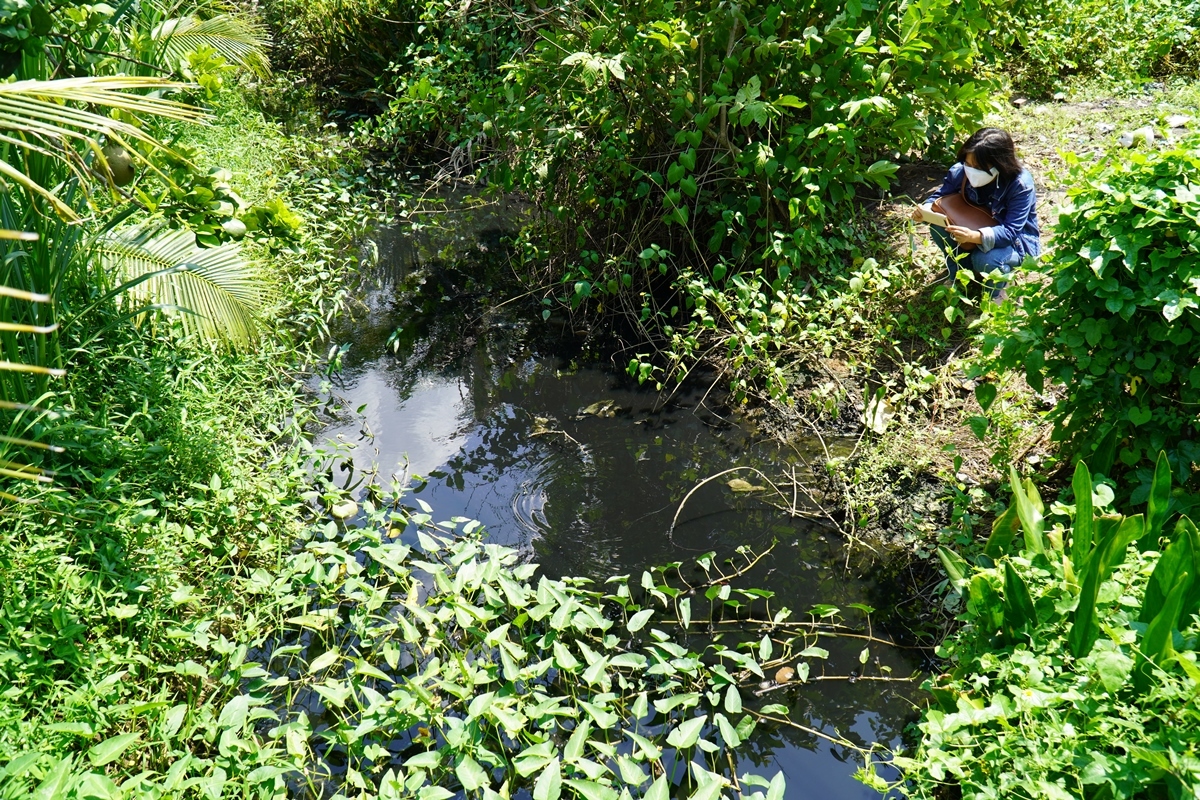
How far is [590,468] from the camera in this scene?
151 inches

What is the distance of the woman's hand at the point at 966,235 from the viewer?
4.03 m

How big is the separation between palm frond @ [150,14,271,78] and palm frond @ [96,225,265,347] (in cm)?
172

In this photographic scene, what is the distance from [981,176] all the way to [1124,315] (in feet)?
5.91

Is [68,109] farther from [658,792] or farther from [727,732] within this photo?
[727,732]

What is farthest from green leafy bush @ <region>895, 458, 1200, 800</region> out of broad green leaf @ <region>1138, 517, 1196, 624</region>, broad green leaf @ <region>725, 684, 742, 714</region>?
broad green leaf @ <region>725, 684, 742, 714</region>

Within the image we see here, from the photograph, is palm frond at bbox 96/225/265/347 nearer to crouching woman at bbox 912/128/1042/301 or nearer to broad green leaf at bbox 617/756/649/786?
broad green leaf at bbox 617/756/649/786

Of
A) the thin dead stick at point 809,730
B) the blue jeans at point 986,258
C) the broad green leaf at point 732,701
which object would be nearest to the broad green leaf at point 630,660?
the broad green leaf at point 732,701

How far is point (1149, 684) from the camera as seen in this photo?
191 centimetres

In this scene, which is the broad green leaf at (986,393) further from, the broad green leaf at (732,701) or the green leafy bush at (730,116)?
the green leafy bush at (730,116)

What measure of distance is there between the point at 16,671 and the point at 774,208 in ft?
12.3

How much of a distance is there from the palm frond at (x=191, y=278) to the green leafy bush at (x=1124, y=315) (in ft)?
9.60

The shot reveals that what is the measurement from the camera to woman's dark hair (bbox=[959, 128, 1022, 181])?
4.02 m

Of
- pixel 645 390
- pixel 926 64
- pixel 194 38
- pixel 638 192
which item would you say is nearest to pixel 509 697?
pixel 645 390

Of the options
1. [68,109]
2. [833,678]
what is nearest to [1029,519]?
[833,678]
